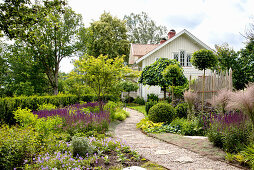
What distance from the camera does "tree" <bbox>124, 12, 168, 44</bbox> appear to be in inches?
1206

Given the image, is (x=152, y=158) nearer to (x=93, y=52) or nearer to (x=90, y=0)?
(x=90, y=0)

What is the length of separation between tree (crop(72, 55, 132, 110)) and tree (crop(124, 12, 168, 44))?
22631mm

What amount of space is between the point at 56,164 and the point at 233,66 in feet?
46.2

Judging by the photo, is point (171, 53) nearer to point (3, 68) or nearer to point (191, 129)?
point (191, 129)

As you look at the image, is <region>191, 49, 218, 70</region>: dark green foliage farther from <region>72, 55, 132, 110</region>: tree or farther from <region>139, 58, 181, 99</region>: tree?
<region>72, 55, 132, 110</region>: tree

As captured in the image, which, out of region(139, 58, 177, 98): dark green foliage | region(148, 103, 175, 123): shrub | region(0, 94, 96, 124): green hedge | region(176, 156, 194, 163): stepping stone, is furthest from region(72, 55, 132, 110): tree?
region(176, 156, 194, 163): stepping stone

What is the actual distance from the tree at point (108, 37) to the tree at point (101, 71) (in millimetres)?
13887

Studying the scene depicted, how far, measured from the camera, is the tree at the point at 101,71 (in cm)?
846

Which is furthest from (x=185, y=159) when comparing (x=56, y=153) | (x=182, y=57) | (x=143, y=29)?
(x=143, y=29)

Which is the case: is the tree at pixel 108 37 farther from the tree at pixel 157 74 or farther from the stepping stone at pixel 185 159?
the stepping stone at pixel 185 159

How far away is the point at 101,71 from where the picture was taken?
851cm

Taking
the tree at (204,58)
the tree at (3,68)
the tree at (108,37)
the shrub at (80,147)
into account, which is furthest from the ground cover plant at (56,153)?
the tree at (108,37)

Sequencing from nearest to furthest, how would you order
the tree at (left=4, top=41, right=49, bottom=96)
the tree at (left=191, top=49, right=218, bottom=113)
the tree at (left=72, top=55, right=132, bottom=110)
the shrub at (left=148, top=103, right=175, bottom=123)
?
the tree at (left=191, top=49, right=218, bottom=113)
the shrub at (left=148, top=103, right=175, bottom=123)
the tree at (left=72, top=55, right=132, bottom=110)
the tree at (left=4, top=41, right=49, bottom=96)

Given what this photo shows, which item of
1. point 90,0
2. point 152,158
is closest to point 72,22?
point 90,0
